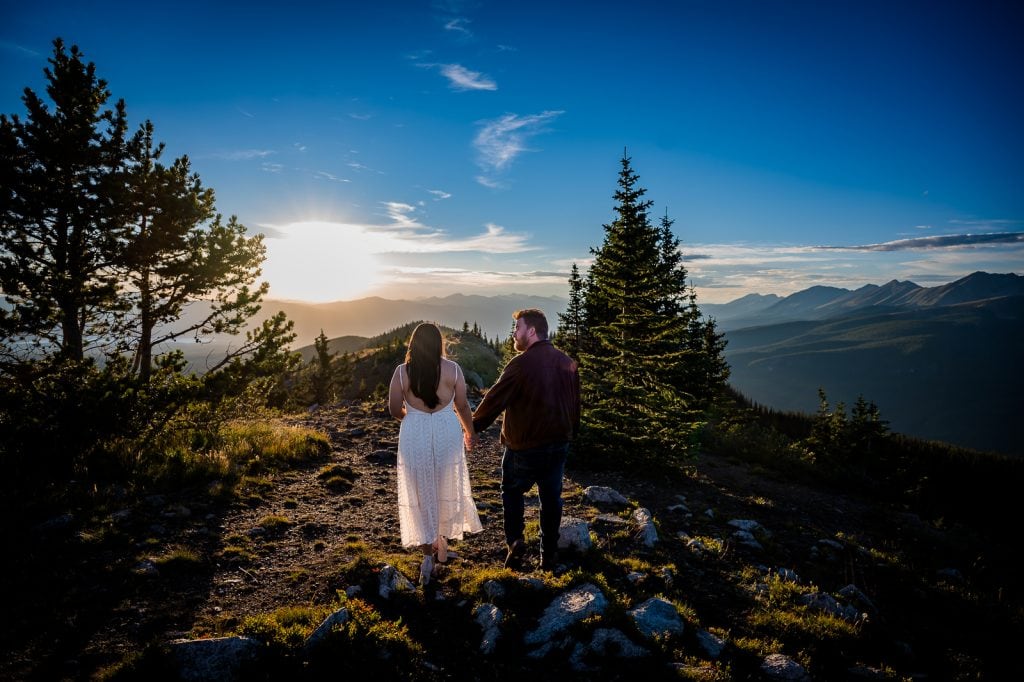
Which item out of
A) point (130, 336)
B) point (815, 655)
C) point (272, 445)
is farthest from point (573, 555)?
point (130, 336)

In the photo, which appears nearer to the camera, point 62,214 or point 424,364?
point 424,364

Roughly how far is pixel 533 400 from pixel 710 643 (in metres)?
3.06

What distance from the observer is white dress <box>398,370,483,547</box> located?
5449 millimetres

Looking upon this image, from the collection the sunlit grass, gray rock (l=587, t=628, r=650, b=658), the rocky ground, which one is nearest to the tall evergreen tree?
the sunlit grass

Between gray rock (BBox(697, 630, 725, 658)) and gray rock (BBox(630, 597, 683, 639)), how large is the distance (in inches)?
7.9

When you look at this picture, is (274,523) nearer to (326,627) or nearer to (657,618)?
(326,627)

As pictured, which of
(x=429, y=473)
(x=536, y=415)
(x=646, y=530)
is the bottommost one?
(x=646, y=530)

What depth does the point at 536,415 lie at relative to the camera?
209 inches

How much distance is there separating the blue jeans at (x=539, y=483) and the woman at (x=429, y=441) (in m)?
0.53

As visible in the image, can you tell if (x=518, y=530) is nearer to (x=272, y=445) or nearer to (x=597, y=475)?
(x=597, y=475)

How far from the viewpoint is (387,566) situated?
5.44 metres

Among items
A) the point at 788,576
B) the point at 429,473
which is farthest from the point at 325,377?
the point at 788,576

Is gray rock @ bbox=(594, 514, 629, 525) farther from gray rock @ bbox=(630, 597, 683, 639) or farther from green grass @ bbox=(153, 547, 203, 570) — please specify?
green grass @ bbox=(153, 547, 203, 570)

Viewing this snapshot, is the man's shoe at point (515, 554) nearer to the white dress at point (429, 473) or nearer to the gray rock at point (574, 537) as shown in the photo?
the white dress at point (429, 473)
